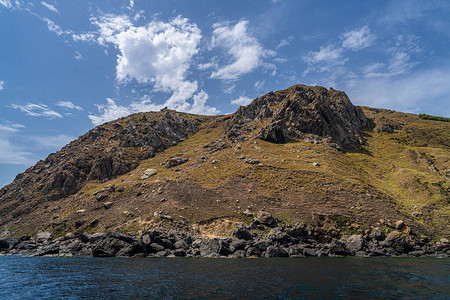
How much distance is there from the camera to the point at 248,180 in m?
72.8

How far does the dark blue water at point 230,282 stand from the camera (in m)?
20.5

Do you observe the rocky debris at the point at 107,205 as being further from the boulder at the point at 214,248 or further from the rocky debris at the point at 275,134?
the rocky debris at the point at 275,134

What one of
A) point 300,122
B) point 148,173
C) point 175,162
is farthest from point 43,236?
point 300,122

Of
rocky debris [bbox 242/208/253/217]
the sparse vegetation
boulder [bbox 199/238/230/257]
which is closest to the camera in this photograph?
boulder [bbox 199/238/230/257]

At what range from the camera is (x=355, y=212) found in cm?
5806

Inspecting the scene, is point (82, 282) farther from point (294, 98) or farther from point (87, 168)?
point (294, 98)

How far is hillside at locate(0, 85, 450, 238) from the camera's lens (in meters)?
59.0

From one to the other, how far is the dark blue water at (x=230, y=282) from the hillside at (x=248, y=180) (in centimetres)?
2400

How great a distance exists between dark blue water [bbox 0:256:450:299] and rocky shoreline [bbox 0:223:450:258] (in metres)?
12.0

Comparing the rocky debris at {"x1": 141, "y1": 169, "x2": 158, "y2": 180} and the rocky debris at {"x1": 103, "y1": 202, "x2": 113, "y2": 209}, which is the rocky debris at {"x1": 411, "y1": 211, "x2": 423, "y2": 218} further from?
the rocky debris at {"x1": 103, "y1": 202, "x2": 113, "y2": 209}

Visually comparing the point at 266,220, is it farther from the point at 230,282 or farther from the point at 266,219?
the point at 230,282

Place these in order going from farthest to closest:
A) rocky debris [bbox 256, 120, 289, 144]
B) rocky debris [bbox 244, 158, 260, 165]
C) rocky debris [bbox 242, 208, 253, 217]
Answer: rocky debris [bbox 256, 120, 289, 144] < rocky debris [bbox 244, 158, 260, 165] < rocky debris [bbox 242, 208, 253, 217]

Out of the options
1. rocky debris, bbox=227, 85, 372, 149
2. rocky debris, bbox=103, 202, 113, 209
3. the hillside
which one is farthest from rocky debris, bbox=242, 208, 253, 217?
rocky debris, bbox=227, 85, 372, 149

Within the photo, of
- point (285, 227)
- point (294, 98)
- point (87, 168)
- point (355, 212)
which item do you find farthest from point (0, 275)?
point (294, 98)
